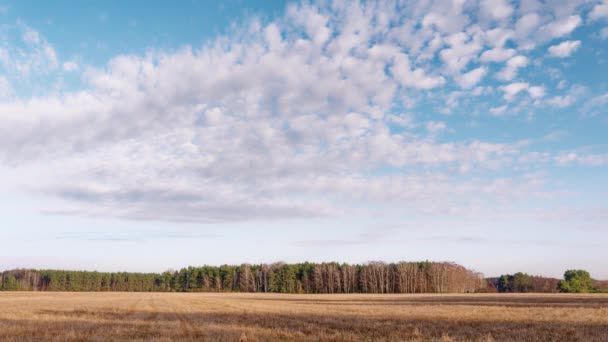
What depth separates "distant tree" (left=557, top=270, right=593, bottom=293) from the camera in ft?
415

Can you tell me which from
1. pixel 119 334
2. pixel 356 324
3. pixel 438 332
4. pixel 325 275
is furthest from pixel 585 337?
pixel 325 275

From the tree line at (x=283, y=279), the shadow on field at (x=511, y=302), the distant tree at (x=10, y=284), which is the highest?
the shadow on field at (x=511, y=302)

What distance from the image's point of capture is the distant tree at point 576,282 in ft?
415

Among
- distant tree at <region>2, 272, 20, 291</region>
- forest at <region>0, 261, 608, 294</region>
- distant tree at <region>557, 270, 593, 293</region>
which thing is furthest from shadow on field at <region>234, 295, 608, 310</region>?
distant tree at <region>2, 272, 20, 291</region>

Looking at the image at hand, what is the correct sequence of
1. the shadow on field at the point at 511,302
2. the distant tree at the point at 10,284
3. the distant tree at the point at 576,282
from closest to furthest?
the shadow on field at the point at 511,302
the distant tree at the point at 576,282
the distant tree at the point at 10,284

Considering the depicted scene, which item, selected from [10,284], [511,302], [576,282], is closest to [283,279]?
[576,282]

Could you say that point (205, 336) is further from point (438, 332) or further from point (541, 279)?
point (541, 279)

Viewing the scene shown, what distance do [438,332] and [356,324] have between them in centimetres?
448

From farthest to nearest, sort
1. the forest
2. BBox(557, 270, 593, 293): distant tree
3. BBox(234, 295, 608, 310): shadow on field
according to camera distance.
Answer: the forest → BBox(557, 270, 593, 293): distant tree → BBox(234, 295, 608, 310): shadow on field

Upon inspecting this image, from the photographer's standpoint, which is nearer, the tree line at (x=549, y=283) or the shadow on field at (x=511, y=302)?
the shadow on field at (x=511, y=302)

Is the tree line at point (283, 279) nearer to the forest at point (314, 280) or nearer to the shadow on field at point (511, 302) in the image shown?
the forest at point (314, 280)

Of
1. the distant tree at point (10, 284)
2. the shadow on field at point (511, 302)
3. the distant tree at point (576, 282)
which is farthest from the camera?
the distant tree at point (10, 284)

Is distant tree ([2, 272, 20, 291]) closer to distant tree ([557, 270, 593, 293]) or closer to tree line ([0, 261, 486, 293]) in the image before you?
tree line ([0, 261, 486, 293])

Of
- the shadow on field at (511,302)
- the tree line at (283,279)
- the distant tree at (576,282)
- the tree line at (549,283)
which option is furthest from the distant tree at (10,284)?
the distant tree at (576,282)
